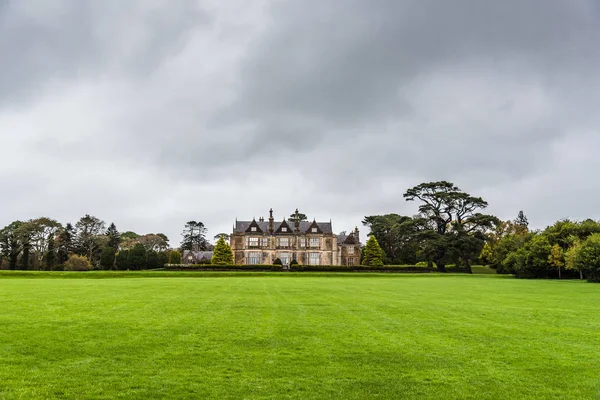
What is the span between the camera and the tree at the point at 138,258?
75.8 m

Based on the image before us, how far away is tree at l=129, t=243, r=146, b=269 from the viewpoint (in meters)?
75.8

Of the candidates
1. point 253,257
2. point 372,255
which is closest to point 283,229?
point 253,257

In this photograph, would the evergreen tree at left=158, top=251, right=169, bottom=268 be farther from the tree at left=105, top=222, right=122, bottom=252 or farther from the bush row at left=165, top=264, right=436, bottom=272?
the bush row at left=165, top=264, right=436, bottom=272

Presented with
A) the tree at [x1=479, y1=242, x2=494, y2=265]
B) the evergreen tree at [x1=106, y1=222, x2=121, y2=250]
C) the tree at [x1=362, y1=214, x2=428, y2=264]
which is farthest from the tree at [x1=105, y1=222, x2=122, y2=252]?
the tree at [x1=479, y1=242, x2=494, y2=265]

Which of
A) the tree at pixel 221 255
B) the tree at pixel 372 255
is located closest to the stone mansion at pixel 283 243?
the tree at pixel 221 255

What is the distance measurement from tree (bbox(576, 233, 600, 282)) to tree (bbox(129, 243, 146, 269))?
203ft

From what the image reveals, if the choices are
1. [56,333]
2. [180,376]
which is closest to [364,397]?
[180,376]

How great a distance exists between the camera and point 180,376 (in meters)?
6.67

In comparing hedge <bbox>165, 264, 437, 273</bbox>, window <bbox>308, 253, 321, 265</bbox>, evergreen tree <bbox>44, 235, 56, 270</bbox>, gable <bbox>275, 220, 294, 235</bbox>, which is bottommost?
hedge <bbox>165, 264, 437, 273</bbox>

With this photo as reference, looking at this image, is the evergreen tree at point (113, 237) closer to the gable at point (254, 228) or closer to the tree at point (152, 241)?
the tree at point (152, 241)

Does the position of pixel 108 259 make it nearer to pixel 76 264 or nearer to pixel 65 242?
pixel 76 264

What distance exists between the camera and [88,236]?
8494 cm

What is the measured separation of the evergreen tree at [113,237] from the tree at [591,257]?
7121 centimetres

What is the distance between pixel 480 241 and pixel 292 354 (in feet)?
197
